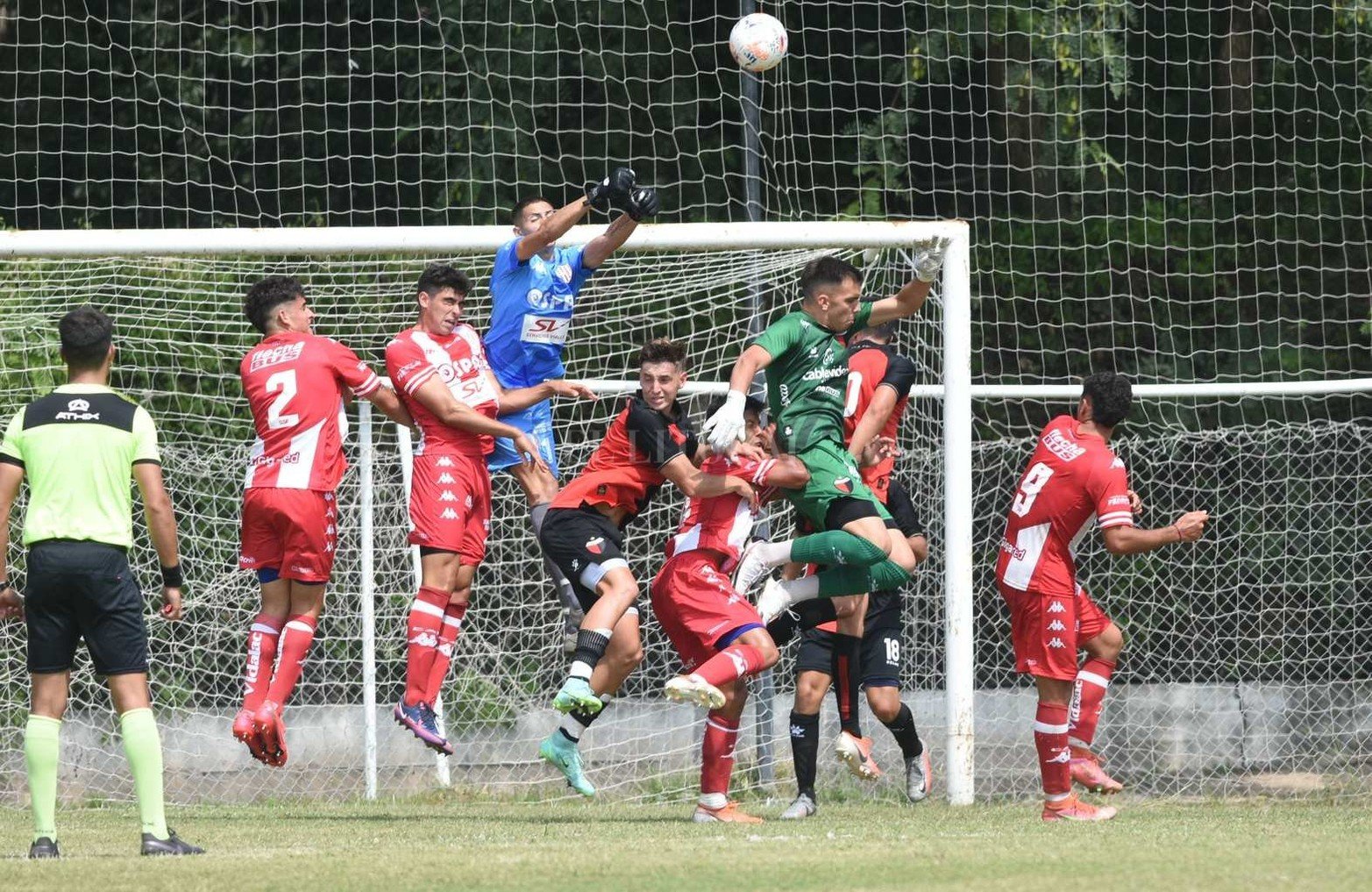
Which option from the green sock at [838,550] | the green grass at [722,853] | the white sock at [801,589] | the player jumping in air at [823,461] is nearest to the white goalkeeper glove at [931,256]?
the player jumping in air at [823,461]

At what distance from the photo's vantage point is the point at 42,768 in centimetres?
669

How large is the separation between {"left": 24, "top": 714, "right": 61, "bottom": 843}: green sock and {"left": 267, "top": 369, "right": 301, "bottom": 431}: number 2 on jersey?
2.20 metres

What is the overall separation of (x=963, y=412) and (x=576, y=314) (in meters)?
2.69

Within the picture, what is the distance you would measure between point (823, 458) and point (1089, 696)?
2.10m

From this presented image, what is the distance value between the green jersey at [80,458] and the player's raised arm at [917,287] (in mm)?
4009

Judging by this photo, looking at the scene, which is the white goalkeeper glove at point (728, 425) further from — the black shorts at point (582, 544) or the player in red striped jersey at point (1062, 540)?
the player in red striped jersey at point (1062, 540)

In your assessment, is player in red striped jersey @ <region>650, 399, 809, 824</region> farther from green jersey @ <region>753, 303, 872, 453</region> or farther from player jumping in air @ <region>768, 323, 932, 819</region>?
player jumping in air @ <region>768, 323, 932, 819</region>

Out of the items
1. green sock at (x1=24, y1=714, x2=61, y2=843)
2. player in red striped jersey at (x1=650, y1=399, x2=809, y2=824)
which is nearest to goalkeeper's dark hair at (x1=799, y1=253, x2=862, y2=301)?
player in red striped jersey at (x1=650, y1=399, x2=809, y2=824)

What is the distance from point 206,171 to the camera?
46.1 feet

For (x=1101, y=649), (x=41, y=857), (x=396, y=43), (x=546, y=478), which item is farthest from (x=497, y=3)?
(x=41, y=857)

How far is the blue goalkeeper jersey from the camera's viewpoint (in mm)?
9203

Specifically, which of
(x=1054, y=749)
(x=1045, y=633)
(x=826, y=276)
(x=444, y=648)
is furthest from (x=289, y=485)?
(x=1054, y=749)

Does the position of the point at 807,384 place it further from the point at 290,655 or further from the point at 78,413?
the point at 78,413

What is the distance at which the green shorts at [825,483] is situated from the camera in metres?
8.58
